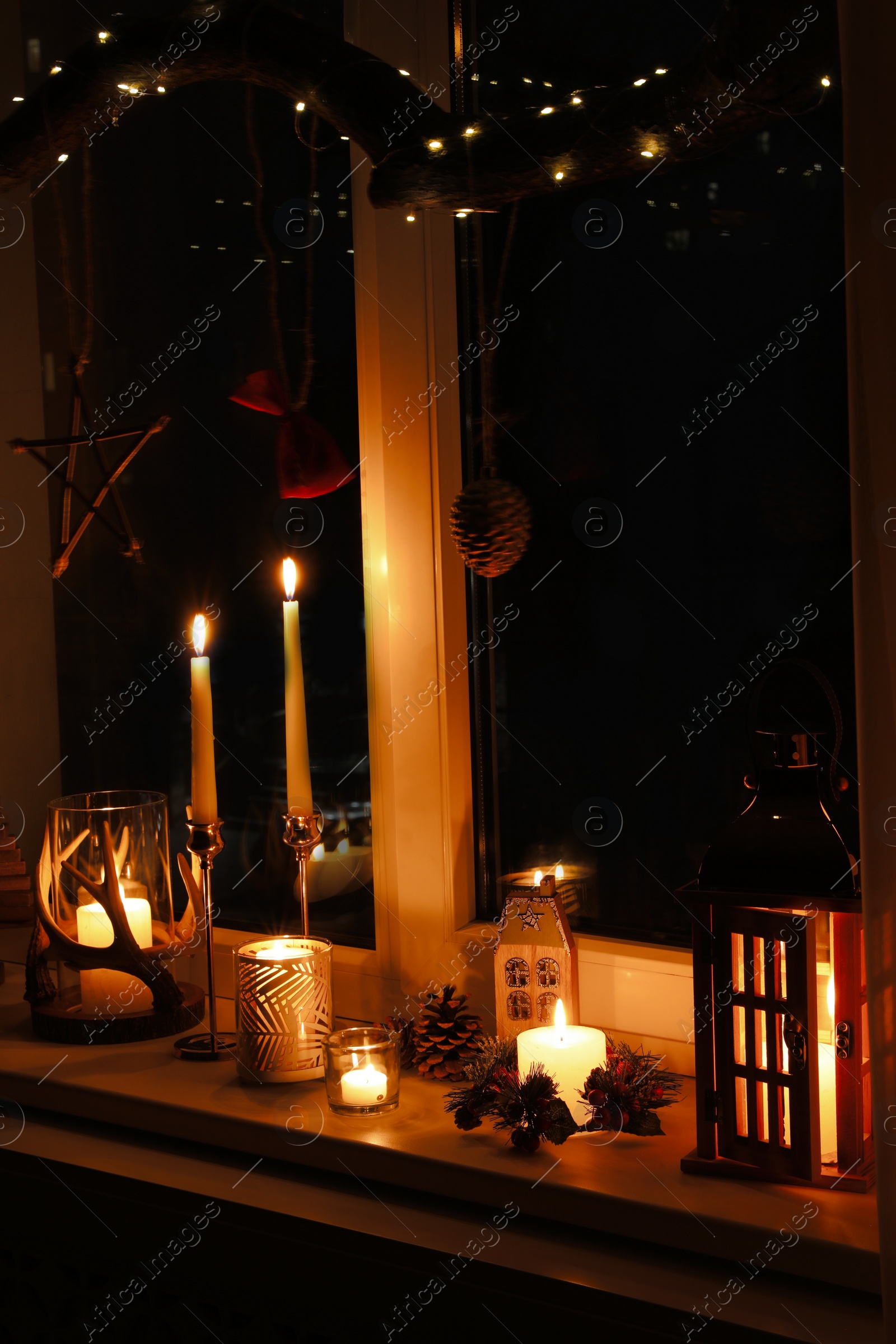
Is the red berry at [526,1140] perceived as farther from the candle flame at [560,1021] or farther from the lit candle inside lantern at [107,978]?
the lit candle inside lantern at [107,978]

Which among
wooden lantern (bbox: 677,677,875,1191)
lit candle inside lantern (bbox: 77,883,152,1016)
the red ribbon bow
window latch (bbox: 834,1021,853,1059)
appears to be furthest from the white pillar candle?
window latch (bbox: 834,1021,853,1059)

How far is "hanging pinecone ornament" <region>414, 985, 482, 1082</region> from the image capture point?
117 centimetres

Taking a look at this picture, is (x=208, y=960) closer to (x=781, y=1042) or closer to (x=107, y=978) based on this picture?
(x=107, y=978)

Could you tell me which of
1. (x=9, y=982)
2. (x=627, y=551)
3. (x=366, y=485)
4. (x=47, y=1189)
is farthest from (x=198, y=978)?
(x=627, y=551)

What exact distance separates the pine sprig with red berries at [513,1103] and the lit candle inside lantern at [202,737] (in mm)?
391

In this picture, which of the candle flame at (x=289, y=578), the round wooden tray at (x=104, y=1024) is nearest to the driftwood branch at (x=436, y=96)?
the candle flame at (x=289, y=578)

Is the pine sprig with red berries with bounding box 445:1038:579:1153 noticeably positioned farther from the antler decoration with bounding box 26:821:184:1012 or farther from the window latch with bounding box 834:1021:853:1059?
the antler decoration with bounding box 26:821:184:1012

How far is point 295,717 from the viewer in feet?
3.96

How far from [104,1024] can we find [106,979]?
1.9 inches

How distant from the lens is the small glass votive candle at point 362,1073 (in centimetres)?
108

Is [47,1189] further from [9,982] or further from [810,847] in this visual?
[810,847]

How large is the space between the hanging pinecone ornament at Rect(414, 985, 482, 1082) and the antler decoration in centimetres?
31

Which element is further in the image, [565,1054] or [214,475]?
[214,475]

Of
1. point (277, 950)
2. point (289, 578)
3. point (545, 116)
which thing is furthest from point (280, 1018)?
point (545, 116)
